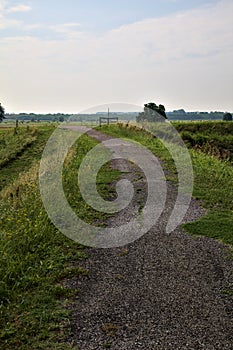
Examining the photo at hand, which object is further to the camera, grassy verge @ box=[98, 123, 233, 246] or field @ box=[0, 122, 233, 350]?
grassy verge @ box=[98, 123, 233, 246]

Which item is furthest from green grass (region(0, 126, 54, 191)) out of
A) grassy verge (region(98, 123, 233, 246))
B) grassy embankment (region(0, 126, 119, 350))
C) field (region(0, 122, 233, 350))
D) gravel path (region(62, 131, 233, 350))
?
gravel path (region(62, 131, 233, 350))

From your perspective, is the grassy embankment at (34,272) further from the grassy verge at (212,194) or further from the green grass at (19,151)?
the green grass at (19,151)

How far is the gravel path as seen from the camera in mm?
4043

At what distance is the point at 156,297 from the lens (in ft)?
16.0

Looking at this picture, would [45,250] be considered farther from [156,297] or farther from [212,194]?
[212,194]

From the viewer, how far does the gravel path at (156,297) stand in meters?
4.04

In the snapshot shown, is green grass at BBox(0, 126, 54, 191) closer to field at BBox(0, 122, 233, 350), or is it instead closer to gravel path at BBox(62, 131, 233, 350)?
field at BBox(0, 122, 233, 350)

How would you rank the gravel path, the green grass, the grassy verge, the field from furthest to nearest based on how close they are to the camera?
the green grass, the grassy verge, the field, the gravel path

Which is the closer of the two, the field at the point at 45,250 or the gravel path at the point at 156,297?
the gravel path at the point at 156,297

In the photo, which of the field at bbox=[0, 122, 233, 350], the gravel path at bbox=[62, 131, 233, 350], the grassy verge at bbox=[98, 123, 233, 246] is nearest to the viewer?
the gravel path at bbox=[62, 131, 233, 350]

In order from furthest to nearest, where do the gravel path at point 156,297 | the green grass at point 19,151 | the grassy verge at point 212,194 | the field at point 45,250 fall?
the green grass at point 19,151, the grassy verge at point 212,194, the field at point 45,250, the gravel path at point 156,297

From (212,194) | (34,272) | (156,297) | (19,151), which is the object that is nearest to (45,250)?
(34,272)

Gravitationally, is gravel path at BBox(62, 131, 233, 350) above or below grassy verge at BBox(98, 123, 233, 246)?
below

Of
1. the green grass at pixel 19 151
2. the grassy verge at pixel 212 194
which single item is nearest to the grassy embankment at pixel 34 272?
the grassy verge at pixel 212 194
